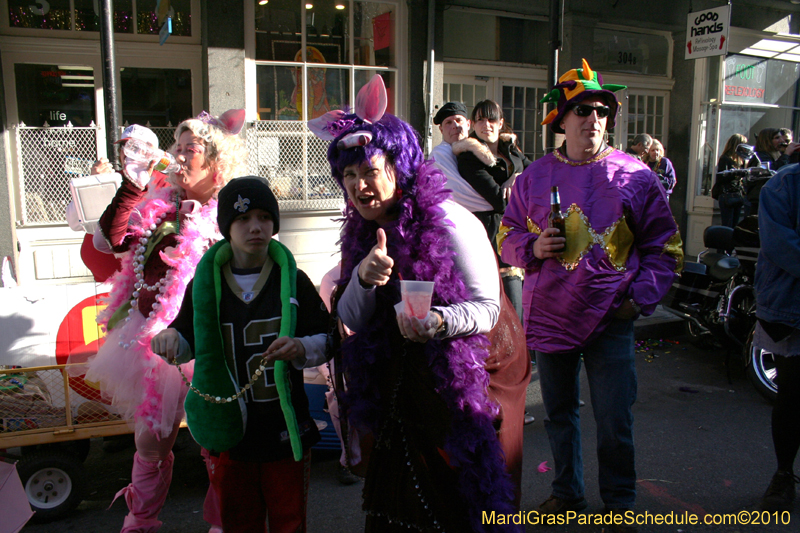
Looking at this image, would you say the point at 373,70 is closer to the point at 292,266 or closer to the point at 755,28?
the point at 292,266

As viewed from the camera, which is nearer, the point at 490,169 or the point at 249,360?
the point at 249,360

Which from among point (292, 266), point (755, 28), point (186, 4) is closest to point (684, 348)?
point (292, 266)

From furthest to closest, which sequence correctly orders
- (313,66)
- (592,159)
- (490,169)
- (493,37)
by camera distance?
(493,37) < (313,66) < (490,169) < (592,159)

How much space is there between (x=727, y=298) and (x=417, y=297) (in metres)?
4.40

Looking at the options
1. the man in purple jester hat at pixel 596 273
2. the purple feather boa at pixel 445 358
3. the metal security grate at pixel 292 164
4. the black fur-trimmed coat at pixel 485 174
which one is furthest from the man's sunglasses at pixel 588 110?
the metal security grate at pixel 292 164

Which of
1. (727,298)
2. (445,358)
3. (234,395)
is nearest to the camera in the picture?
(445,358)

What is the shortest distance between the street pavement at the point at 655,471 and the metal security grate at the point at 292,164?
4274 mm

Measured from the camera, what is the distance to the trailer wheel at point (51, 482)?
3004mm

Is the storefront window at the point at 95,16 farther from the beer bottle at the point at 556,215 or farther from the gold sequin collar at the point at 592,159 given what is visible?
the beer bottle at the point at 556,215

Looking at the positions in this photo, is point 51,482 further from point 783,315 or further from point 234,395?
point 783,315

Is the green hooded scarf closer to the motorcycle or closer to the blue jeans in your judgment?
the blue jeans

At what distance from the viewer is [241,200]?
7.47 ft

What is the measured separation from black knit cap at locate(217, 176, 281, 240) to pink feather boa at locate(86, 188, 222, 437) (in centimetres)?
46

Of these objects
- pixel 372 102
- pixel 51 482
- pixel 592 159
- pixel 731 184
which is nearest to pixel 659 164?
pixel 731 184
